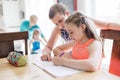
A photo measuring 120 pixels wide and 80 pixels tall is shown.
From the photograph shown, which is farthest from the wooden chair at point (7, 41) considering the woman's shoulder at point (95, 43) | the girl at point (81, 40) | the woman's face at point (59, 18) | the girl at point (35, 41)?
the woman's shoulder at point (95, 43)

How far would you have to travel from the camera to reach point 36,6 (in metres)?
3.17

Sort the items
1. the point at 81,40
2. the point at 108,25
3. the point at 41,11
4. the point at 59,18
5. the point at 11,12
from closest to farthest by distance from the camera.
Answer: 1. the point at 81,40
2. the point at 108,25
3. the point at 59,18
4. the point at 11,12
5. the point at 41,11

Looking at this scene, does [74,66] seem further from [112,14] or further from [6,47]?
[112,14]

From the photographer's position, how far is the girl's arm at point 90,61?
102 centimetres

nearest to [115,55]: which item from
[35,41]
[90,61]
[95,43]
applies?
[95,43]

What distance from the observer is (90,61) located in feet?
3.33

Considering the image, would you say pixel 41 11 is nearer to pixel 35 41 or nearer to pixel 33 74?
pixel 35 41

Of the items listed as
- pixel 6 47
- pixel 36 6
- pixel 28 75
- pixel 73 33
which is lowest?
pixel 28 75

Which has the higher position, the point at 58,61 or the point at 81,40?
the point at 81,40

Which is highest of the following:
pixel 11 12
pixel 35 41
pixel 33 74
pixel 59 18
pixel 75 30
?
pixel 11 12

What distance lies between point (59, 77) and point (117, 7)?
4.88ft

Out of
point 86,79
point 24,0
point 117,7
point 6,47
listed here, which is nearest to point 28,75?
point 86,79

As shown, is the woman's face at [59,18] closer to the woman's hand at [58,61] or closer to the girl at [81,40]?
the girl at [81,40]

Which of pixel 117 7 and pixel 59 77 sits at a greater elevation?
pixel 117 7
